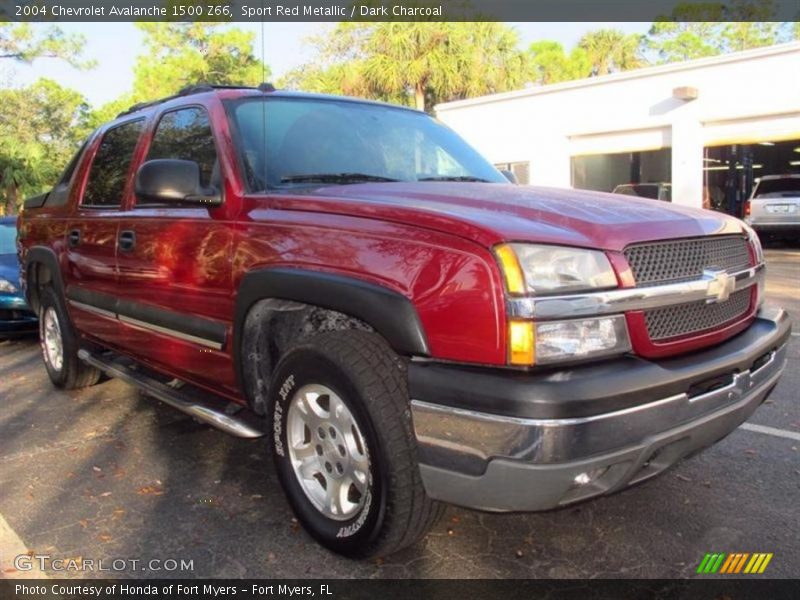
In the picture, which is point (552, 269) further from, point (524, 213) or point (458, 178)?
point (458, 178)

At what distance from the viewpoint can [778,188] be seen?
17594 mm

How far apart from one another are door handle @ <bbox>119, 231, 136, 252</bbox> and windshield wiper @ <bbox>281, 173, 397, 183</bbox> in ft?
3.80

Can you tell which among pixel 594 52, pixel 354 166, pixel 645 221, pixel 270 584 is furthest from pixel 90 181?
pixel 594 52

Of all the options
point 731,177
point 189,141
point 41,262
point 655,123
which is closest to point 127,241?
point 189,141

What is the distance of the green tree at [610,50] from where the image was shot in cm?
4519

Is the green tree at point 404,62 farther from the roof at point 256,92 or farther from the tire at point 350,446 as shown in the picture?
the tire at point 350,446

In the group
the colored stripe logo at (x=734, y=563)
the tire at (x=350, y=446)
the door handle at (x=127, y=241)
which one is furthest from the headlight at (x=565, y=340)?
the door handle at (x=127, y=241)

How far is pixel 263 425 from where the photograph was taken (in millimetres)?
3338

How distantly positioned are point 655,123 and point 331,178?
17.8 metres

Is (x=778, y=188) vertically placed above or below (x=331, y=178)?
above

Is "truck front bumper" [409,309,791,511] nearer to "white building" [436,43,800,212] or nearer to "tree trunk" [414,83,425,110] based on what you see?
"white building" [436,43,800,212]

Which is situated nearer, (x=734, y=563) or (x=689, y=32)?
(x=734, y=563)

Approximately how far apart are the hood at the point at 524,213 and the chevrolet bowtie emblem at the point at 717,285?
0.56ft

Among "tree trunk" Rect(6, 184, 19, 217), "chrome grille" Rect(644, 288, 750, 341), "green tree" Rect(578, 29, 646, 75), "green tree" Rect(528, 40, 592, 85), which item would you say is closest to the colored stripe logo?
"chrome grille" Rect(644, 288, 750, 341)
